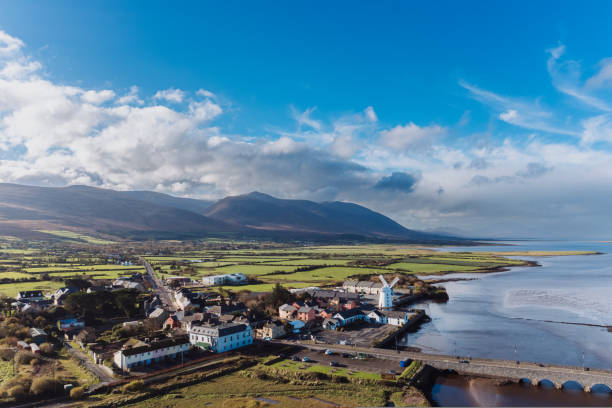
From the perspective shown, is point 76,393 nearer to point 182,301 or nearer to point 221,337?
point 221,337

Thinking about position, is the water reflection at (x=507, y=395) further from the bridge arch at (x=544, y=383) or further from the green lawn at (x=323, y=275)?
the green lawn at (x=323, y=275)

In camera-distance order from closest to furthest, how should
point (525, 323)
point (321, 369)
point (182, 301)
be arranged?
point (321, 369), point (525, 323), point (182, 301)

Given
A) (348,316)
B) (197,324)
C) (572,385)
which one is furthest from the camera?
(348,316)

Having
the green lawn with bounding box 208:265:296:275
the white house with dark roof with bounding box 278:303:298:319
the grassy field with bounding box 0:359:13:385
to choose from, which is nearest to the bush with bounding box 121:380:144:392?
the grassy field with bounding box 0:359:13:385

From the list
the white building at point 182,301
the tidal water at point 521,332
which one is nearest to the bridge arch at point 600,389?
the tidal water at point 521,332

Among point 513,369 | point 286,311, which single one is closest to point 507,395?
point 513,369

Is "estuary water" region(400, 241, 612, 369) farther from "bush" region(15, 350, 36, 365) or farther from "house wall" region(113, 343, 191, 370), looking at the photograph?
"bush" region(15, 350, 36, 365)
